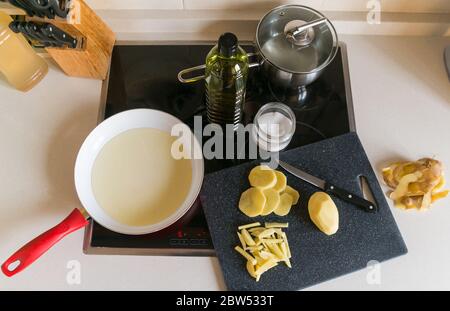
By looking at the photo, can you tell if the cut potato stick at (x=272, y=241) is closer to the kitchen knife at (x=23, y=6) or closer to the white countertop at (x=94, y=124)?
the white countertop at (x=94, y=124)

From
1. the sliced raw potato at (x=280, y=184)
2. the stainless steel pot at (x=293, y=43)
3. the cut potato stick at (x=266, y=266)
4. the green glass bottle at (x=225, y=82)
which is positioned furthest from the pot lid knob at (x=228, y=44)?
the cut potato stick at (x=266, y=266)

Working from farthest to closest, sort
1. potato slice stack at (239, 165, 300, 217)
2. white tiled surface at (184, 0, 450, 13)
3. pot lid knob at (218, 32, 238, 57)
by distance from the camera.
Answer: white tiled surface at (184, 0, 450, 13)
potato slice stack at (239, 165, 300, 217)
pot lid knob at (218, 32, 238, 57)

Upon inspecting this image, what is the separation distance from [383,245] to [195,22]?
578 millimetres

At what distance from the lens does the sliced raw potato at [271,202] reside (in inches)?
27.0

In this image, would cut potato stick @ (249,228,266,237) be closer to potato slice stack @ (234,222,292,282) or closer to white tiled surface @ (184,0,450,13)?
potato slice stack @ (234,222,292,282)

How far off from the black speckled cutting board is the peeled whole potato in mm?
Result: 15

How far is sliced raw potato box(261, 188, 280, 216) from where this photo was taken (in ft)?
2.25

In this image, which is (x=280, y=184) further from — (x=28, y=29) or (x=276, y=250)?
(x=28, y=29)

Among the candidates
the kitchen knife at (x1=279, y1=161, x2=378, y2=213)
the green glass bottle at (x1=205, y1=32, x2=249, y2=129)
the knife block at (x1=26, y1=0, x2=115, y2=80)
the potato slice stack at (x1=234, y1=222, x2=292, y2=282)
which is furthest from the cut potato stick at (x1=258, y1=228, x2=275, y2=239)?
the knife block at (x1=26, y1=0, x2=115, y2=80)

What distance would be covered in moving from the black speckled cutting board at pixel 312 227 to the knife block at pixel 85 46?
327 millimetres

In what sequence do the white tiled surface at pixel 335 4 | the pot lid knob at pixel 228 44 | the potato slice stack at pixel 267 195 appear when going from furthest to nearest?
the white tiled surface at pixel 335 4 → the potato slice stack at pixel 267 195 → the pot lid knob at pixel 228 44

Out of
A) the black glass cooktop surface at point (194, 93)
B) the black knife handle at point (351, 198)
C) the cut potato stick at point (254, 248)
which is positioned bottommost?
the cut potato stick at point (254, 248)

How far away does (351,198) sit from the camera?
2.30 ft
